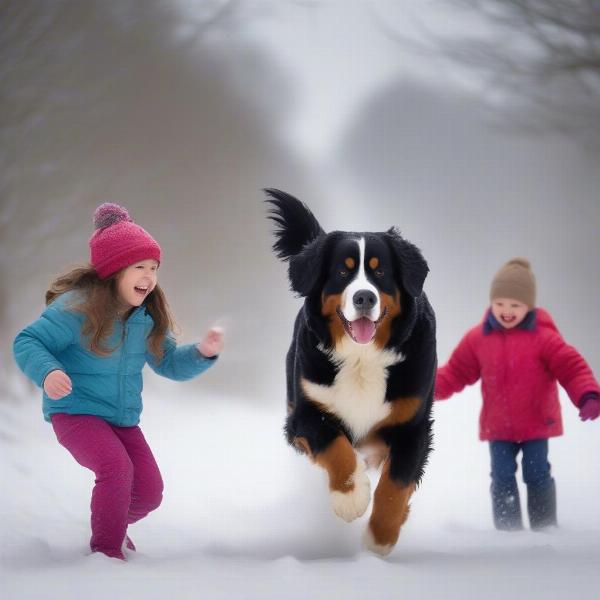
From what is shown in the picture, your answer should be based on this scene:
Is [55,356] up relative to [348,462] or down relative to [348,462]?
up

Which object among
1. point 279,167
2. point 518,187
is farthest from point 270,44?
point 518,187

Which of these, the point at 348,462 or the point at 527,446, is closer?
the point at 348,462

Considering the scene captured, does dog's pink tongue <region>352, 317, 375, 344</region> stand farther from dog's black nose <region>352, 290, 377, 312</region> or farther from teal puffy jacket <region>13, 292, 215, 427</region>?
teal puffy jacket <region>13, 292, 215, 427</region>

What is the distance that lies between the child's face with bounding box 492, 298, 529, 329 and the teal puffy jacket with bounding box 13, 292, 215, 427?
1.71 m

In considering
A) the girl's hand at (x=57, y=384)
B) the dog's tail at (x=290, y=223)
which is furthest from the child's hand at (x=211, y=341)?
the dog's tail at (x=290, y=223)

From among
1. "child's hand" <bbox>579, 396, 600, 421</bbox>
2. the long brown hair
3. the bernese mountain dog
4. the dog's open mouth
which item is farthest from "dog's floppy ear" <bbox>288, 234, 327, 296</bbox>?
"child's hand" <bbox>579, 396, 600, 421</bbox>

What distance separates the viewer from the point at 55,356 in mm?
2988

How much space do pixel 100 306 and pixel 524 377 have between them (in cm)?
199

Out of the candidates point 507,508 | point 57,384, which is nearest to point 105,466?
point 57,384

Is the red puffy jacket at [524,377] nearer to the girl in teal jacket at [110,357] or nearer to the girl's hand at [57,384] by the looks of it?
the girl in teal jacket at [110,357]

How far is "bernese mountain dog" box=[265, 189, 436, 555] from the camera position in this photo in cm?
304

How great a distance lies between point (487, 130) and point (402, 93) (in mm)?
1010

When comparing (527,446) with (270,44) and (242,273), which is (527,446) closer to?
(242,273)

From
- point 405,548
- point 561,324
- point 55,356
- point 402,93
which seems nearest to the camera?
point 55,356
